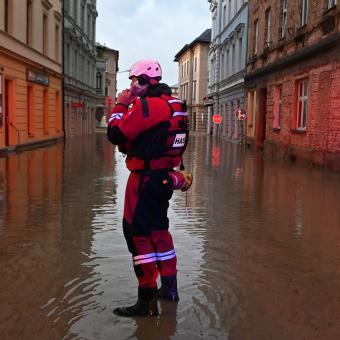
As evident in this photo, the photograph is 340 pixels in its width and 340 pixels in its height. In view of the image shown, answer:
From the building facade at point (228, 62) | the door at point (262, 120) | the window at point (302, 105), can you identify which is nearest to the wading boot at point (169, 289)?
the window at point (302, 105)

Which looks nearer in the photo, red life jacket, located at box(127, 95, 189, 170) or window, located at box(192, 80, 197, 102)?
red life jacket, located at box(127, 95, 189, 170)

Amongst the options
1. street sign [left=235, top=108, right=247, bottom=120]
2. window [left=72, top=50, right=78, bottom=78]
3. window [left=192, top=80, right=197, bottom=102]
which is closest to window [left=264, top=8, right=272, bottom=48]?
street sign [left=235, top=108, right=247, bottom=120]

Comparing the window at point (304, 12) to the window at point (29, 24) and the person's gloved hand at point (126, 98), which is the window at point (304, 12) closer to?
the window at point (29, 24)

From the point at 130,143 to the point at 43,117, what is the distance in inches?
857

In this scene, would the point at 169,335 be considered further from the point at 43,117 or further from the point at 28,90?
the point at 43,117

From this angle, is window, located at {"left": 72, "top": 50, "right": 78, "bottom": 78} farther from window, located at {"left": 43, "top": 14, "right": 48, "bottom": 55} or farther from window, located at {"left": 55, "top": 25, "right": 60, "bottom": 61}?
window, located at {"left": 43, "top": 14, "right": 48, "bottom": 55}

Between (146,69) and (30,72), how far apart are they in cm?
1826

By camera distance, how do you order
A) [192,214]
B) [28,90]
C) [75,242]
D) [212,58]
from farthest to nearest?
[212,58]
[28,90]
[192,214]
[75,242]

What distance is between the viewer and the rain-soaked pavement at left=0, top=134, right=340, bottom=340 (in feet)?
11.4

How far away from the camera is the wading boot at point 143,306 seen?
3654 millimetres

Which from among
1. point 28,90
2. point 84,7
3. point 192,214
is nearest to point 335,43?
point 192,214

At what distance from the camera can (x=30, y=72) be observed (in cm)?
2086

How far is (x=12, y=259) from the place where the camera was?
499 cm

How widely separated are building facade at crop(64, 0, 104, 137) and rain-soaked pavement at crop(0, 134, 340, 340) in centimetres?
2190
